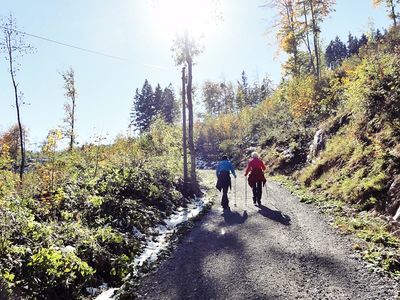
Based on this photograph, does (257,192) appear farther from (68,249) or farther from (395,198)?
(68,249)

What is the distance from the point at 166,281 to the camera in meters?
6.74

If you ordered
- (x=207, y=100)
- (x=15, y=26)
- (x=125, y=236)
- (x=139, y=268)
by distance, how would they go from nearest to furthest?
(x=139, y=268) → (x=125, y=236) → (x=15, y=26) → (x=207, y=100)

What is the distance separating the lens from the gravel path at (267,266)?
583 cm

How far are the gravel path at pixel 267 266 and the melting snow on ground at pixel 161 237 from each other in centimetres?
57

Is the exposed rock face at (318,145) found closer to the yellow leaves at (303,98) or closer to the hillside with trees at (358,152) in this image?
the hillside with trees at (358,152)

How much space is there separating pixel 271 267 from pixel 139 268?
9.48 feet

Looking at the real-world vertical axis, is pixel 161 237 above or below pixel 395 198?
below

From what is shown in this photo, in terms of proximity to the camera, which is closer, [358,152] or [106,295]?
[106,295]

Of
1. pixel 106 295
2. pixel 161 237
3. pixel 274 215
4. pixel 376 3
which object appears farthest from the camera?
pixel 376 3

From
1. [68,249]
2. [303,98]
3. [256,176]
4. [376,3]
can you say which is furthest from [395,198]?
[376,3]

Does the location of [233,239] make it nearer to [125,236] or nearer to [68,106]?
[125,236]

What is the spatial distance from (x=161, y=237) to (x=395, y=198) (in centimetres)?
660

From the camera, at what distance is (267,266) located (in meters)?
6.94

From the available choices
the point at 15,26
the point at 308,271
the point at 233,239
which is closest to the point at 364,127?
the point at 233,239
